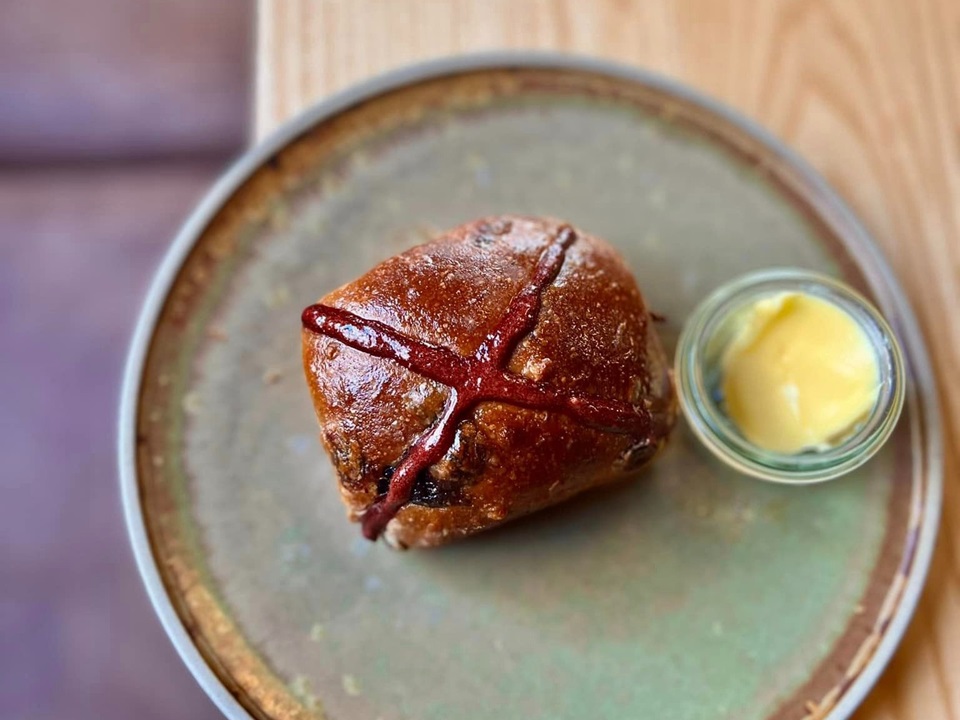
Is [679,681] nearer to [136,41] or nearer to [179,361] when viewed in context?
[179,361]

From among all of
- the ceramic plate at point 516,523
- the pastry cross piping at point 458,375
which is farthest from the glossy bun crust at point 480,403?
the ceramic plate at point 516,523

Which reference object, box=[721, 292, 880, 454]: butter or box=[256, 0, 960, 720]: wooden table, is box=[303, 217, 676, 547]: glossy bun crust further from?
box=[256, 0, 960, 720]: wooden table

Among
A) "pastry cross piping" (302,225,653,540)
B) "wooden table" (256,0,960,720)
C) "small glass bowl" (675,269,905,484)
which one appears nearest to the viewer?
"pastry cross piping" (302,225,653,540)

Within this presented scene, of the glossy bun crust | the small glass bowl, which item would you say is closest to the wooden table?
the small glass bowl

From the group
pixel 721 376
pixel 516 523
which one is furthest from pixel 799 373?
pixel 516 523

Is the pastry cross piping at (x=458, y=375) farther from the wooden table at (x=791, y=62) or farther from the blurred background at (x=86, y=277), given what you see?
the blurred background at (x=86, y=277)

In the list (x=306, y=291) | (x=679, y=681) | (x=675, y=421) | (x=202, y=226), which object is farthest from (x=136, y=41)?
(x=679, y=681)
